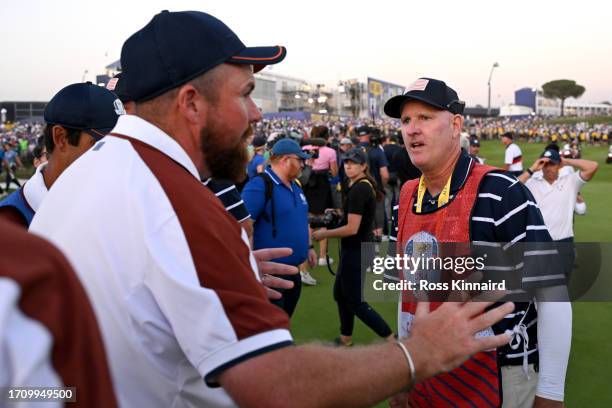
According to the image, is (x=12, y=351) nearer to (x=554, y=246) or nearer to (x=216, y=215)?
(x=216, y=215)

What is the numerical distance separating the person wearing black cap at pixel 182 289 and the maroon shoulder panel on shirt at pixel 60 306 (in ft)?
1.38

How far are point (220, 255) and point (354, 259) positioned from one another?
4.29 metres

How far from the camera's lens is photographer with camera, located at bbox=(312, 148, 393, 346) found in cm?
531

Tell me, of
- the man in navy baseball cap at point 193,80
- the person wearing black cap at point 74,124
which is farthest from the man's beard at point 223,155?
the person wearing black cap at point 74,124

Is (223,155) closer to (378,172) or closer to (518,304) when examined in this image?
(518,304)

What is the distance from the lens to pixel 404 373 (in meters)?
1.19

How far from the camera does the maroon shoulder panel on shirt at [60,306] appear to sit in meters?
0.56

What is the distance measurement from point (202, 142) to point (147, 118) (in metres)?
0.16

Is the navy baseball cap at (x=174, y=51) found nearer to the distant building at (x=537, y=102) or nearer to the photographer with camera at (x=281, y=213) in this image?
the photographer with camera at (x=281, y=213)

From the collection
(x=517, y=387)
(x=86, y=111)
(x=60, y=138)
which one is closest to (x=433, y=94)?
(x=517, y=387)

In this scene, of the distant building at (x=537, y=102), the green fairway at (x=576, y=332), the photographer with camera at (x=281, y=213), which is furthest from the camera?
the distant building at (x=537, y=102)

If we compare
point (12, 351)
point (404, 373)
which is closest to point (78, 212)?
point (12, 351)

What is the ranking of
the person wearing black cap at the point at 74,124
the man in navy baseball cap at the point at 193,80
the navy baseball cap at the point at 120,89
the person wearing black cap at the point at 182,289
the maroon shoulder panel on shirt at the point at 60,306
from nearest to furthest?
the maroon shoulder panel on shirt at the point at 60,306 → the person wearing black cap at the point at 182,289 → the man in navy baseball cap at the point at 193,80 → the navy baseball cap at the point at 120,89 → the person wearing black cap at the point at 74,124

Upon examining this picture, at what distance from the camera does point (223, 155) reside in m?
1.46
